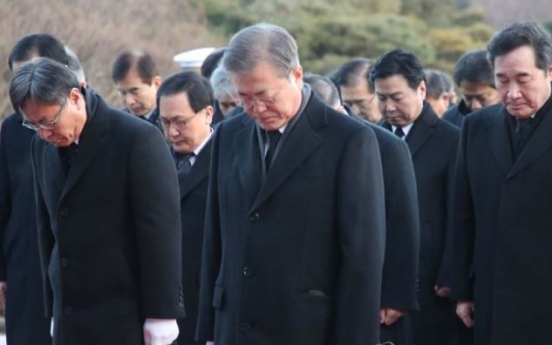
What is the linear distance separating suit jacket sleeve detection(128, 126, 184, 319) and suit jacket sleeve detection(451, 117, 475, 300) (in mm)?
1632

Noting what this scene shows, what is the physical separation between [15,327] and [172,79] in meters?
1.72

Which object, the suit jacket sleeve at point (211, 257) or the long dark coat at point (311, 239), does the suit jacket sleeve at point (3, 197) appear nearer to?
the suit jacket sleeve at point (211, 257)

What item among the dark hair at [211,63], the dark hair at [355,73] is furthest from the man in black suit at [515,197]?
the dark hair at [211,63]

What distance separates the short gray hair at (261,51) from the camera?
5629mm

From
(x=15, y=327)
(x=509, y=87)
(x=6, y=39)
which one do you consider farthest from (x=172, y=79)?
(x=6, y=39)

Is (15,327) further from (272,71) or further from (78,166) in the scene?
(272,71)

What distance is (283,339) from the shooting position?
19.1 ft

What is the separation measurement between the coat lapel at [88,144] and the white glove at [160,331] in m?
0.72

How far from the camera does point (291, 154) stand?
580 centimetres

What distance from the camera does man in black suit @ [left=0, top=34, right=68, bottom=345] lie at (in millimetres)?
7792

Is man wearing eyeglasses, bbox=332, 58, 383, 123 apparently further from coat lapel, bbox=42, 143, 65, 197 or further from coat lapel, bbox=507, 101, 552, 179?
coat lapel, bbox=42, 143, 65, 197

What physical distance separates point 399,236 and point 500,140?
2.72ft

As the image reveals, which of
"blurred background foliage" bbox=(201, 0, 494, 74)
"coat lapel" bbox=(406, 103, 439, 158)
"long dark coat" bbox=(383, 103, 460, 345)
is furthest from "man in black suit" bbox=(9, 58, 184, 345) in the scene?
"blurred background foliage" bbox=(201, 0, 494, 74)

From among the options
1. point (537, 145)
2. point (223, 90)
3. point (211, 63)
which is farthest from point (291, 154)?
point (211, 63)
